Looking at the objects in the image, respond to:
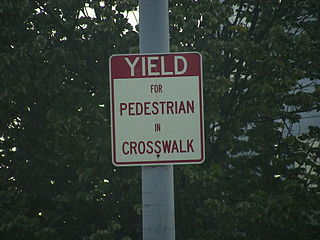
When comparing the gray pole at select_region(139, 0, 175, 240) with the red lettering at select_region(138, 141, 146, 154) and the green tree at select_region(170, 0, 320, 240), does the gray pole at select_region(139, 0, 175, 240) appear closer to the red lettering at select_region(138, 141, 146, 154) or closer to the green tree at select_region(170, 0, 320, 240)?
the red lettering at select_region(138, 141, 146, 154)

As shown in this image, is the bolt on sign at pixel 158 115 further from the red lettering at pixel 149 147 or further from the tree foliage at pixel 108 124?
the tree foliage at pixel 108 124

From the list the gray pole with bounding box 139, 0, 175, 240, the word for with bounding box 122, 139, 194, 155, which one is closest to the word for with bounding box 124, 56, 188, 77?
the word for with bounding box 122, 139, 194, 155

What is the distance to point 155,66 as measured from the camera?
12.0 feet

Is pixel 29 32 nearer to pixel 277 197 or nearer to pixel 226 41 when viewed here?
Result: pixel 226 41

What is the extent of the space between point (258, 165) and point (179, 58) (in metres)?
9.24

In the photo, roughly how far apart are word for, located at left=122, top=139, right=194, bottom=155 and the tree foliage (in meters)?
7.30

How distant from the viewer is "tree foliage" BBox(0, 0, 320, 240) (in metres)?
11.5

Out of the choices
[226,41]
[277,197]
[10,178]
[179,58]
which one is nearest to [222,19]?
[226,41]

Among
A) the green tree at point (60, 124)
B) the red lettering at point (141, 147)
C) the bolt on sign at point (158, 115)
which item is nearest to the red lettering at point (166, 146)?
the bolt on sign at point (158, 115)

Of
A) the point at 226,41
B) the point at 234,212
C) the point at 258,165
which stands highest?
the point at 226,41

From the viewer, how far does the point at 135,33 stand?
12461mm

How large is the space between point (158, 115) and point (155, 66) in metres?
0.27

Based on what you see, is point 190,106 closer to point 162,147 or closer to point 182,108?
point 182,108

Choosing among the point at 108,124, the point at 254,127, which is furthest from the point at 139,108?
the point at 254,127
